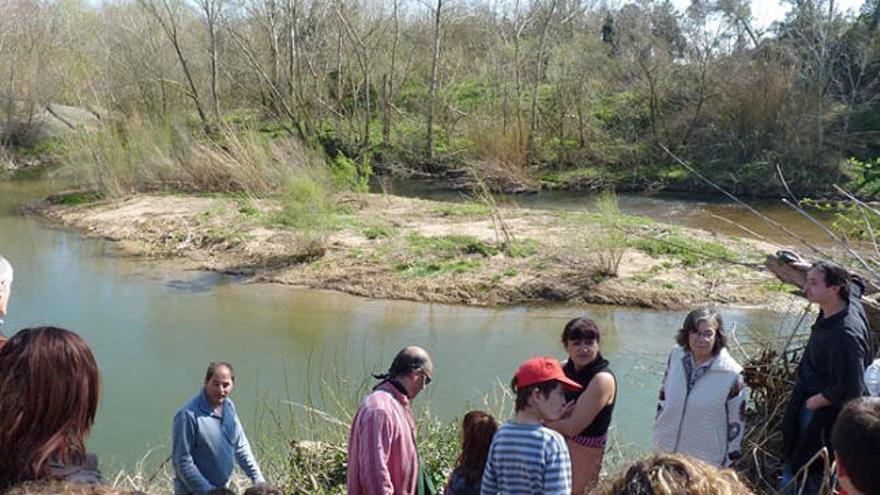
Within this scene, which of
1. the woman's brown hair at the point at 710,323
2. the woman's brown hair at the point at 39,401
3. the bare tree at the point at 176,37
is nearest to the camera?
the woman's brown hair at the point at 39,401

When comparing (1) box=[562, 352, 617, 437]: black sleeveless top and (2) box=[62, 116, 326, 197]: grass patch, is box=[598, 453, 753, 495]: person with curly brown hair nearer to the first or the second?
(1) box=[562, 352, 617, 437]: black sleeveless top

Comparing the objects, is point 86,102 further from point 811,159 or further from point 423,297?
point 811,159

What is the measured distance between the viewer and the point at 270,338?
1104cm

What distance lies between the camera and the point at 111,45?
2803cm

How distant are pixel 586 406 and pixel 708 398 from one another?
577mm

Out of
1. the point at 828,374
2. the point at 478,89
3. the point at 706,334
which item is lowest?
the point at 828,374

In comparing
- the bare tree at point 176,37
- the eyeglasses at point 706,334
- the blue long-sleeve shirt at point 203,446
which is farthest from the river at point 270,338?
the bare tree at point 176,37

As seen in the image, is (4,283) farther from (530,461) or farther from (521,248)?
(521,248)

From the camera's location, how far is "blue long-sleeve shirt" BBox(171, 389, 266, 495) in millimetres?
4426

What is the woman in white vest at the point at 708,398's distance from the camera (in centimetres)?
430

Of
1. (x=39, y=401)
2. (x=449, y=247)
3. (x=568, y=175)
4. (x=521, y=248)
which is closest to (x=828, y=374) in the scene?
(x=39, y=401)

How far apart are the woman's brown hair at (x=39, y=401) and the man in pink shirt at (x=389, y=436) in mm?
1408

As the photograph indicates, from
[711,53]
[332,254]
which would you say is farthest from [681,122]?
[332,254]

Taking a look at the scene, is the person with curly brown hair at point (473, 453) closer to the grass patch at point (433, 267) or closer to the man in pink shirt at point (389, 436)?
the man in pink shirt at point (389, 436)
